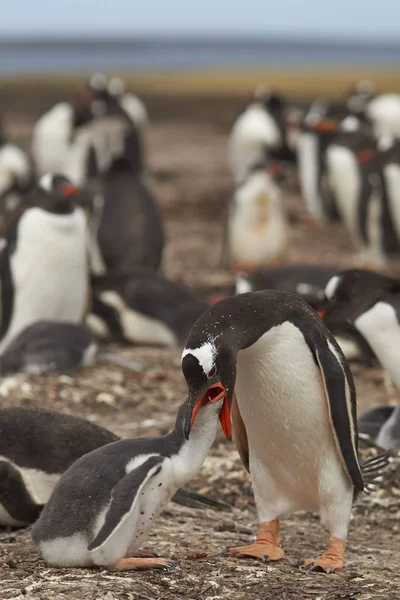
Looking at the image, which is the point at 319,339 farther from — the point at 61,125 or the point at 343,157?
the point at 61,125

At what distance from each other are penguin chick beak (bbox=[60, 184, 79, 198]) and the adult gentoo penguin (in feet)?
13.3

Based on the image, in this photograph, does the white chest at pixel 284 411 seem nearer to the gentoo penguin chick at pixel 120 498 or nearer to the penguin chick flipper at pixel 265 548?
the penguin chick flipper at pixel 265 548

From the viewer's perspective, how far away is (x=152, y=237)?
10594 mm

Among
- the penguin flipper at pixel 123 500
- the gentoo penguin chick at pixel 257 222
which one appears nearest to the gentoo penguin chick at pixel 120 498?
the penguin flipper at pixel 123 500

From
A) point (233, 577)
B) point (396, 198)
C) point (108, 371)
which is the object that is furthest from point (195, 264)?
point (233, 577)

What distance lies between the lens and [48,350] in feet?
22.7

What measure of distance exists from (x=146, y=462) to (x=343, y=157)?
10064mm

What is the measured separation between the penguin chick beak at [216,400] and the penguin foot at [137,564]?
448mm

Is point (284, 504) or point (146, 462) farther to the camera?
point (284, 504)

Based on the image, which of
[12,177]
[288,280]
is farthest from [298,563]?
[12,177]

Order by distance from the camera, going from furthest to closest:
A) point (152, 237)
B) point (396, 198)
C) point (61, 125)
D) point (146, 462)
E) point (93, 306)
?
point (61, 125)
point (396, 198)
point (152, 237)
point (93, 306)
point (146, 462)

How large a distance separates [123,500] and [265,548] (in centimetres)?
68

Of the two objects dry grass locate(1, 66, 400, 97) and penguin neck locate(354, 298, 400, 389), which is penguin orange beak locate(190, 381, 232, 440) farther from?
dry grass locate(1, 66, 400, 97)

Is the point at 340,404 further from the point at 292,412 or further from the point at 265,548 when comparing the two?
the point at 265,548
